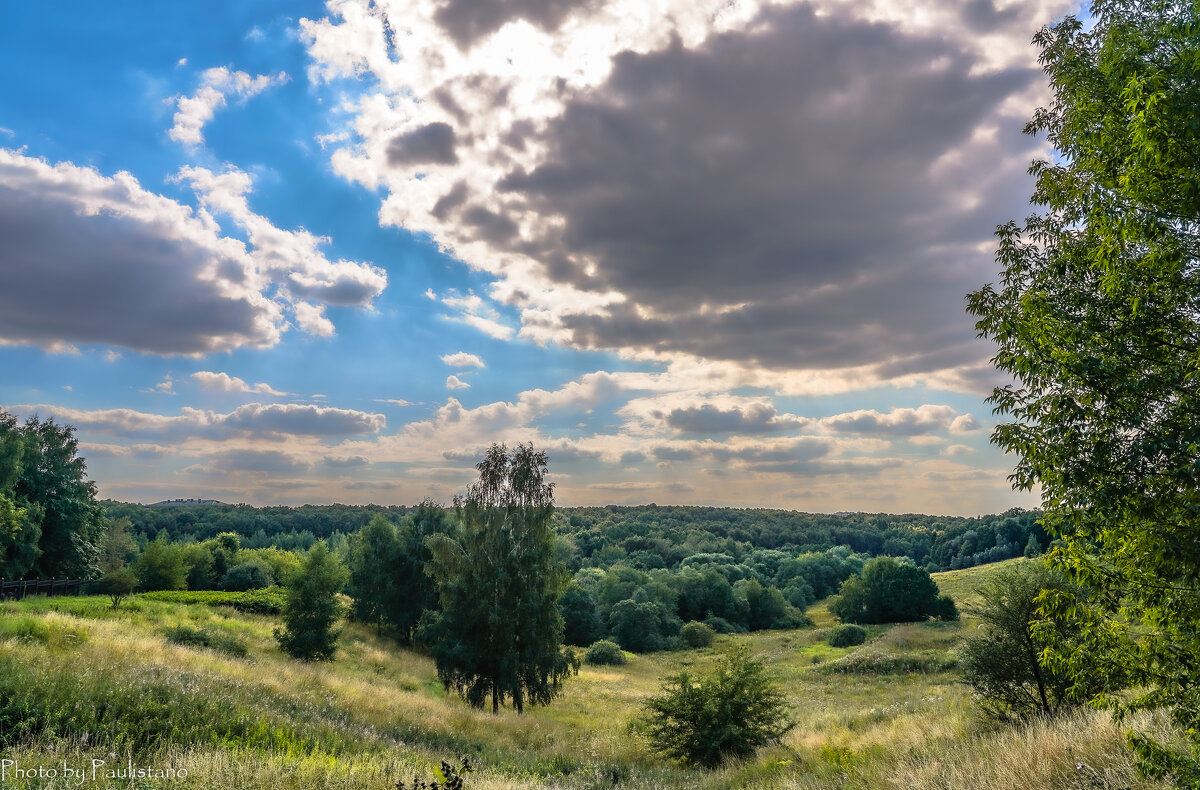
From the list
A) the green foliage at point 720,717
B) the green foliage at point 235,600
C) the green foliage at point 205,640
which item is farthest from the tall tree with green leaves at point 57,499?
the green foliage at point 720,717

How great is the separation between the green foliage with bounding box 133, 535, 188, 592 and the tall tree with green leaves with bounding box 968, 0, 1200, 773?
231 ft

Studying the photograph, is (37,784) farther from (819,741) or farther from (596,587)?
(596,587)

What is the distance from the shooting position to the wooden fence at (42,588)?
35500 millimetres

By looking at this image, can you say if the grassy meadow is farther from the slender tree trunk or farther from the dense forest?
the dense forest

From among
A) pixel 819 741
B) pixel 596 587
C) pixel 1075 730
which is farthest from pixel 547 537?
pixel 596 587

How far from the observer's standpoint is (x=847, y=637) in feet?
202

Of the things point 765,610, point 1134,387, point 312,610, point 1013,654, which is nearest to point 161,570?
point 312,610

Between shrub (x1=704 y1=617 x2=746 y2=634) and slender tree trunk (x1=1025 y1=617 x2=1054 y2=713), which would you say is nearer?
slender tree trunk (x1=1025 y1=617 x2=1054 y2=713)

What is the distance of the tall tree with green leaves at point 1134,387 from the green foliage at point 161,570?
7032cm

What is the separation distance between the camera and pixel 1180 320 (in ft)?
21.6

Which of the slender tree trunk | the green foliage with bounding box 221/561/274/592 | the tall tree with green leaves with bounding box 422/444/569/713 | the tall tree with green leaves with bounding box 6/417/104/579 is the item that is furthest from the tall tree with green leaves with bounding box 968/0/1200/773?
the green foliage with bounding box 221/561/274/592

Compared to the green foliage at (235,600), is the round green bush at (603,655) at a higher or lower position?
lower

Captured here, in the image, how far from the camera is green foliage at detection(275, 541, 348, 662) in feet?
95.2

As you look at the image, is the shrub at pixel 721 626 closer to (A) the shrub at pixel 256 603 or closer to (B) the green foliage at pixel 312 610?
(A) the shrub at pixel 256 603
